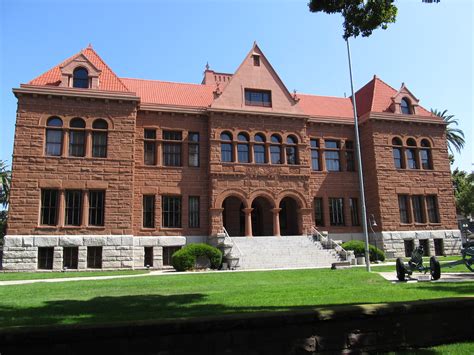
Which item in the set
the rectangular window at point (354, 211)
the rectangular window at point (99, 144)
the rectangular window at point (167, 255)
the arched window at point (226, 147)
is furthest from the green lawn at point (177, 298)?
the rectangular window at point (354, 211)

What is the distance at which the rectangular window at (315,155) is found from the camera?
31.3 m

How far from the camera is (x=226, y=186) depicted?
27422 mm

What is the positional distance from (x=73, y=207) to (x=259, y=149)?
13575 mm

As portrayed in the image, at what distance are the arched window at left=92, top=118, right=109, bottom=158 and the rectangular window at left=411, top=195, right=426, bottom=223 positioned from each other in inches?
945

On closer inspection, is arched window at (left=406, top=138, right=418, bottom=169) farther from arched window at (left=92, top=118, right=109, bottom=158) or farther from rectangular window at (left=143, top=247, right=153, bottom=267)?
arched window at (left=92, top=118, right=109, bottom=158)

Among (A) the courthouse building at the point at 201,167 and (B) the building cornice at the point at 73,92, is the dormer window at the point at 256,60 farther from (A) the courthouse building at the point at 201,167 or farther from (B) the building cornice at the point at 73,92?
(B) the building cornice at the point at 73,92

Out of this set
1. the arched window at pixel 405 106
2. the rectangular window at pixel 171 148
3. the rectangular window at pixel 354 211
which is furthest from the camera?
the arched window at pixel 405 106

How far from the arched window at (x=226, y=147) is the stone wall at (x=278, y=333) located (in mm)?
22708

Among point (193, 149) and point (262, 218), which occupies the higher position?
point (193, 149)

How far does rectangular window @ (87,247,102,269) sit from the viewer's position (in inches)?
938

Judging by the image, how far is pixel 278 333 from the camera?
5.36 meters

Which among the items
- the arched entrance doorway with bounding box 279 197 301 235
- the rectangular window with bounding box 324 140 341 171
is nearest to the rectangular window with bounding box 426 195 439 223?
the rectangular window with bounding box 324 140 341 171

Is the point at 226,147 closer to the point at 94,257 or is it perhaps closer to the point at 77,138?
the point at 77,138

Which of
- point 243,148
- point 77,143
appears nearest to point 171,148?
point 243,148
